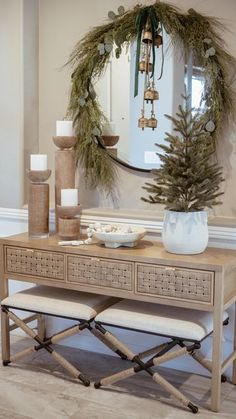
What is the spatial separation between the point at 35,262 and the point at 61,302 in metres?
0.27

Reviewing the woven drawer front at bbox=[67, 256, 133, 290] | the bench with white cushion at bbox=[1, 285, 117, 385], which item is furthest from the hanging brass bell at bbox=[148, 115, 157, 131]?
the bench with white cushion at bbox=[1, 285, 117, 385]

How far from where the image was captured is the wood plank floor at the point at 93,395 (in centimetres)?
267

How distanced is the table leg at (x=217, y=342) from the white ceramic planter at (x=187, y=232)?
0.80ft

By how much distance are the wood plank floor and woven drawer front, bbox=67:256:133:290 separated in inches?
22.1

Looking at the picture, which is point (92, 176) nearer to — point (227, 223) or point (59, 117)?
point (59, 117)

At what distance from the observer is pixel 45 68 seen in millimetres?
3594

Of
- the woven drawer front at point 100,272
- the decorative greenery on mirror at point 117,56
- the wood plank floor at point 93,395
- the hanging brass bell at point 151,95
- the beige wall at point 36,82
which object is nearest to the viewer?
the wood plank floor at point 93,395

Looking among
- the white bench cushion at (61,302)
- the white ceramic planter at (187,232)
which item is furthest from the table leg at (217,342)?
the white bench cushion at (61,302)

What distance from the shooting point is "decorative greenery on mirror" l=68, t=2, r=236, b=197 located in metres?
2.94

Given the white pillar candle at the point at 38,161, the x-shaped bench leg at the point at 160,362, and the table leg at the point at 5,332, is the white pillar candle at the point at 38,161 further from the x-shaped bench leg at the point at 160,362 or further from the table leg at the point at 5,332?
the x-shaped bench leg at the point at 160,362

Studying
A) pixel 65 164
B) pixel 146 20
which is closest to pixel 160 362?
pixel 65 164

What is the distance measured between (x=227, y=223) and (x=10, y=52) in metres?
1.75

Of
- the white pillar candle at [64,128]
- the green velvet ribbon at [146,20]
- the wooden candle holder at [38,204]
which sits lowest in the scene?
the wooden candle holder at [38,204]

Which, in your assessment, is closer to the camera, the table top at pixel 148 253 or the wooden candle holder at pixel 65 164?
the table top at pixel 148 253
